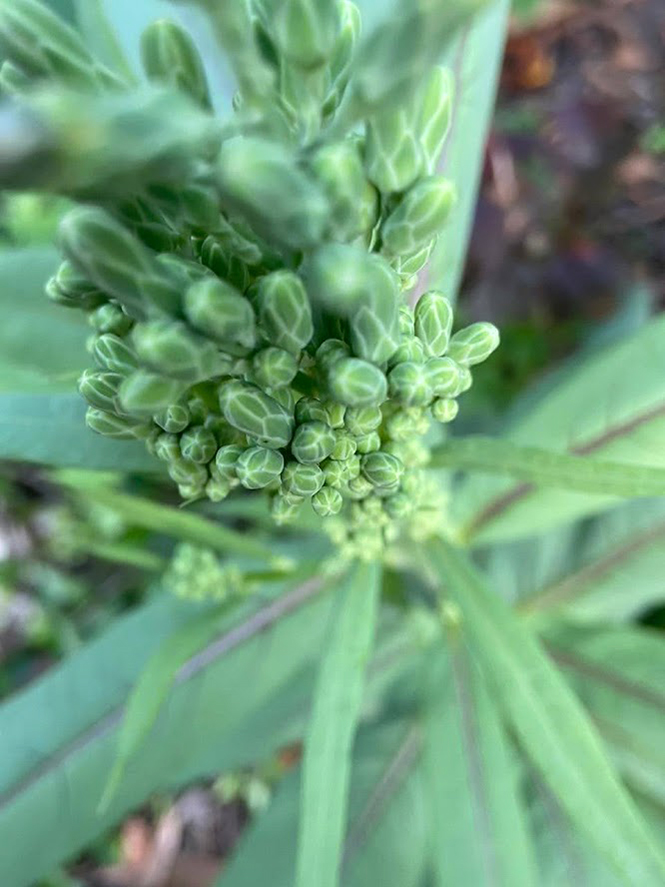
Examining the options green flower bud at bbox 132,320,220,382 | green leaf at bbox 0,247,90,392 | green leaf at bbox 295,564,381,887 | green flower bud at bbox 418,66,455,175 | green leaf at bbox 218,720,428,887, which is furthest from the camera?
green leaf at bbox 218,720,428,887

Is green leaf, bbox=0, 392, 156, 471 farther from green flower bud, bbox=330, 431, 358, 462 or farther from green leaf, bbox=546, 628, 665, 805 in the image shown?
green leaf, bbox=546, 628, 665, 805

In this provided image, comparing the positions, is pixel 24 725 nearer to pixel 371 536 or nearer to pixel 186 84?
pixel 371 536

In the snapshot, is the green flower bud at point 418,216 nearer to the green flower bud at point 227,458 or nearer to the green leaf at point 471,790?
the green flower bud at point 227,458

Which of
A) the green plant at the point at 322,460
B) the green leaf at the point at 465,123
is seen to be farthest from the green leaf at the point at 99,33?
the green leaf at the point at 465,123

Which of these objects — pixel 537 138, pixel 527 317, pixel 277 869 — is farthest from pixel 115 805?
pixel 537 138

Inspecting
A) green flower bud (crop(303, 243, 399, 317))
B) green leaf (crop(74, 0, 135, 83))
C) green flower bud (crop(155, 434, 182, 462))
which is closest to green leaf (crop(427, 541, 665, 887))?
green flower bud (crop(155, 434, 182, 462))

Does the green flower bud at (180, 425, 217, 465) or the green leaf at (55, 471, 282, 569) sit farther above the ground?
the green flower bud at (180, 425, 217, 465)
